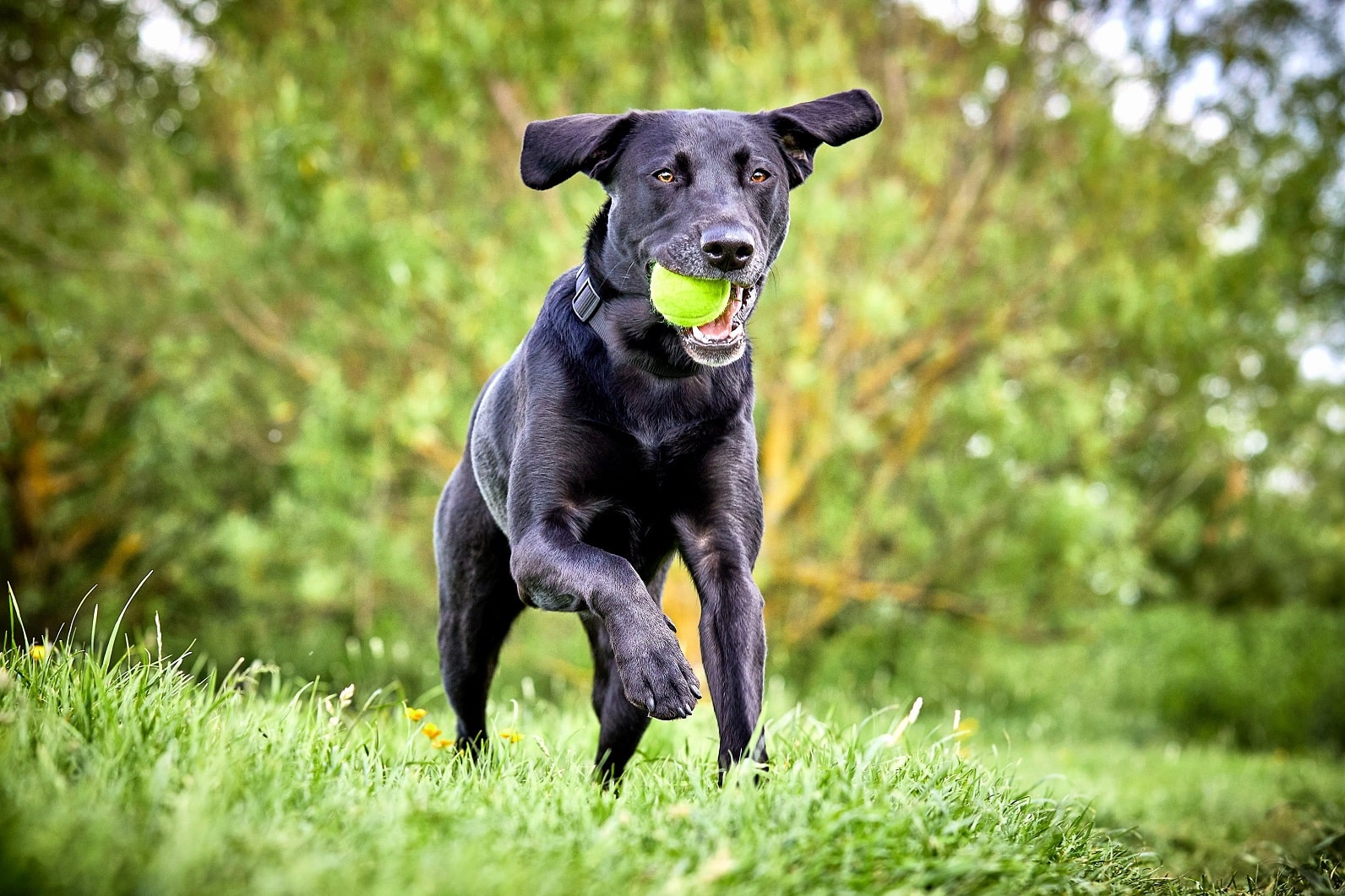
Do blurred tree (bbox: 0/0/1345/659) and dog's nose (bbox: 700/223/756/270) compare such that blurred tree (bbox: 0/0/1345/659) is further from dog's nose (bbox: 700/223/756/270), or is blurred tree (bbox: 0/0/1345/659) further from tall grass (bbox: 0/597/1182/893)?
tall grass (bbox: 0/597/1182/893)

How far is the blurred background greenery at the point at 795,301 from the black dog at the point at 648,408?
4108 millimetres

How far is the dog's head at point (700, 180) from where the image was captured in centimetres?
311

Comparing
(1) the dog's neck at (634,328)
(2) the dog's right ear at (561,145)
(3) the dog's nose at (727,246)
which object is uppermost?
(2) the dog's right ear at (561,145)

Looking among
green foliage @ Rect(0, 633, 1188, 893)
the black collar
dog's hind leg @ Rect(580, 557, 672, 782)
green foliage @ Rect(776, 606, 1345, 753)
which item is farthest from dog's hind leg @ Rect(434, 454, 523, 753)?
green foliage @ Rect(776, 606, 1345, 753)

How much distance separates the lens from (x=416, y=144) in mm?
9727

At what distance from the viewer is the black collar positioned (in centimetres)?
333

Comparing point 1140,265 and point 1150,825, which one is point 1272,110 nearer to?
point 1140,265

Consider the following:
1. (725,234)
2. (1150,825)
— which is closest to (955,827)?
(725,234)

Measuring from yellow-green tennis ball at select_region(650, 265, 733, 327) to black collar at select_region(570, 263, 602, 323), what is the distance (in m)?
0.23

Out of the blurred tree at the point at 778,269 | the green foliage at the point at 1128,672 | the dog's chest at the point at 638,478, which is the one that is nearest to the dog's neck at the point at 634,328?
the dog's chest at the point at 638,478

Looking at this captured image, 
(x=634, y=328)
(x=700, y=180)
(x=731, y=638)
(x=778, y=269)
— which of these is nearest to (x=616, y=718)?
(x=731, y=638)

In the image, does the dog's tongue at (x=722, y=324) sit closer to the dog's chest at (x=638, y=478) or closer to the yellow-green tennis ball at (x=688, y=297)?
the yellow-green tennis ball at (x=688, y=297)

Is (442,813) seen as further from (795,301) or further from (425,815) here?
(795,301)

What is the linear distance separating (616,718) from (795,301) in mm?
5288
